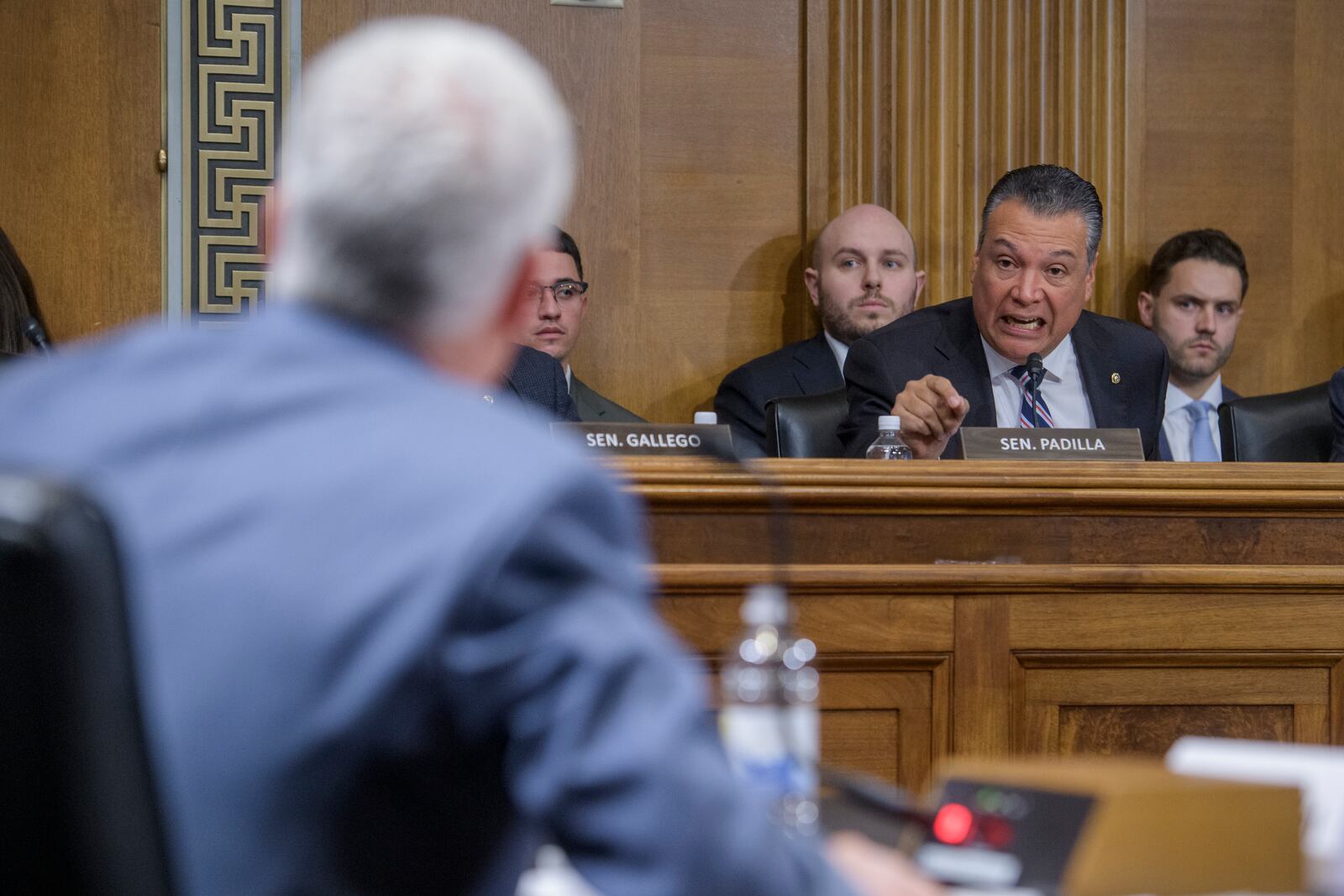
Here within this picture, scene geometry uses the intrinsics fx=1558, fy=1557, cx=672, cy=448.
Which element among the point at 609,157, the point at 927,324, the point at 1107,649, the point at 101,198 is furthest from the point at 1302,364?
the point at 101,198

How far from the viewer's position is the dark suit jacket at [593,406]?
425cm

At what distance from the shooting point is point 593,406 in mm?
4285

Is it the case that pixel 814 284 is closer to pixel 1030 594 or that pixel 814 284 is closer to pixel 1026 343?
pixel 1026 343

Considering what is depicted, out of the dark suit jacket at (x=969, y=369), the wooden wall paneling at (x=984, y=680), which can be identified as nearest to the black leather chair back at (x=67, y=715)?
the wooden wall paneling at (x=984, y=680)

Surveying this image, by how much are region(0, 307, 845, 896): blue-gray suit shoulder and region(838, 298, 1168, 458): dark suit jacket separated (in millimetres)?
2750

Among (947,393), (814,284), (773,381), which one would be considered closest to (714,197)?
(814,284)

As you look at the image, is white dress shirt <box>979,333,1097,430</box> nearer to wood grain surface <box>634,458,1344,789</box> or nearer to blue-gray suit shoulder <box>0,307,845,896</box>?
wood grain surface <box>634,458,1344,789</box>

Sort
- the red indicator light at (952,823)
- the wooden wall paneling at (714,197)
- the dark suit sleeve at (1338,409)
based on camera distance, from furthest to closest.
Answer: the wooden wall paneling at (714,197), the dark suit sleeve at (1338,409), the red indicator light at (952,823)

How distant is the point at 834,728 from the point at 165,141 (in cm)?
319

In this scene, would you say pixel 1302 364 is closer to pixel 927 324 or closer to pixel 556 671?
pixel 927 324

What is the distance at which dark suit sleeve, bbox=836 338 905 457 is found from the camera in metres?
3.52

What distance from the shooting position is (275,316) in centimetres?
75

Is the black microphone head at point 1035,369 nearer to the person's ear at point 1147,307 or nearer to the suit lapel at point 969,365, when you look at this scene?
the suit lapel at point 969,365

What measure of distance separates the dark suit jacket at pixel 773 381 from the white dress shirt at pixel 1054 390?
84 cm
